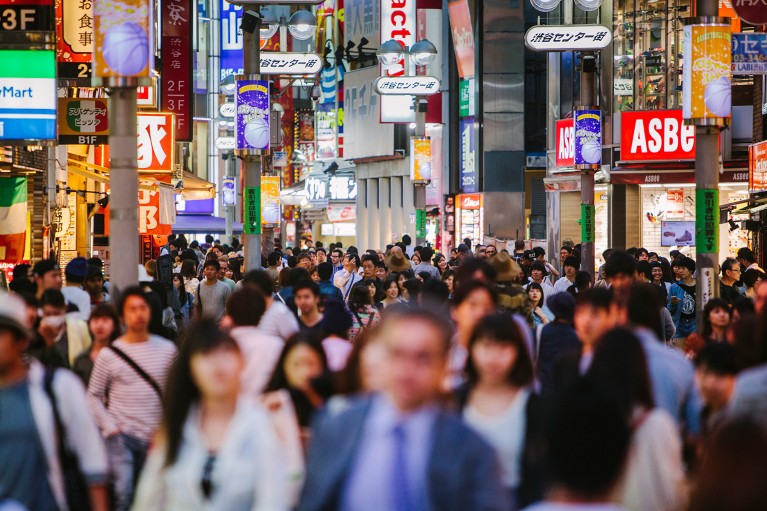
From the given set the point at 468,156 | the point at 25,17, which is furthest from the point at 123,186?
the point at 468,156

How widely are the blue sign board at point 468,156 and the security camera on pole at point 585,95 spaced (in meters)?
22.4

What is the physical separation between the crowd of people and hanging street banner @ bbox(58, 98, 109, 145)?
30.5 ft

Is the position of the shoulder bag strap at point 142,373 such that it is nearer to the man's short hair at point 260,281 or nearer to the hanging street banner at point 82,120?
the man's short hair at point 260,281

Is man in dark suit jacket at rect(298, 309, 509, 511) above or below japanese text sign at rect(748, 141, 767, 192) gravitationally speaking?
below

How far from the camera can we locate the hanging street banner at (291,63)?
69.6 ft

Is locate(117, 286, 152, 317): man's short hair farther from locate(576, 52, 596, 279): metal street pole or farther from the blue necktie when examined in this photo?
locate(576, 52, 596, 279): metal street pole

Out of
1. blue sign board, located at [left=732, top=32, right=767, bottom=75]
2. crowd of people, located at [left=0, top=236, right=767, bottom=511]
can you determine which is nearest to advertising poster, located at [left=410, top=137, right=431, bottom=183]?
blue sign board, located at [left=732, top=32, right=767, bottom=75]

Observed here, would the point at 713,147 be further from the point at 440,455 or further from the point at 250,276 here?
the point at 440,455

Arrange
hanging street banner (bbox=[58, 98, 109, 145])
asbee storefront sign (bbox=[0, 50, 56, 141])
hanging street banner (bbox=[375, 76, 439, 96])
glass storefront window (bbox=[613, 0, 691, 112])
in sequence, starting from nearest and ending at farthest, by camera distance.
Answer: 1. asbee storefront sign (bbox=[0, 50, 56, 141])
2. hanging street banner (bbox=[58, 98, 109, 145])
3. hanging street banner (bbox=[375, 76, 439, 96])
4. glass storefront window (bbox=[613, 0, 691, 112])

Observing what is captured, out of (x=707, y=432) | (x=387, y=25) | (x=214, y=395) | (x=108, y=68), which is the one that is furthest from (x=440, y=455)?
(x=387, y=25)

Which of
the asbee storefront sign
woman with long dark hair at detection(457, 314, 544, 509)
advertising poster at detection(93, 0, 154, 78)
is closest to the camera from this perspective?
woman with long dark hair at detection(457, 314, 544, 509)

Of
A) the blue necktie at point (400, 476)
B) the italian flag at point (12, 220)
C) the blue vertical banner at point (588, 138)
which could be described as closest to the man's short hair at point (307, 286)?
the blue necktie at point (400, 476)

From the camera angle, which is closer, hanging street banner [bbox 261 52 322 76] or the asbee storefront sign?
the asbee storefront sign

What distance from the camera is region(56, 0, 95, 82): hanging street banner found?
766 inches
